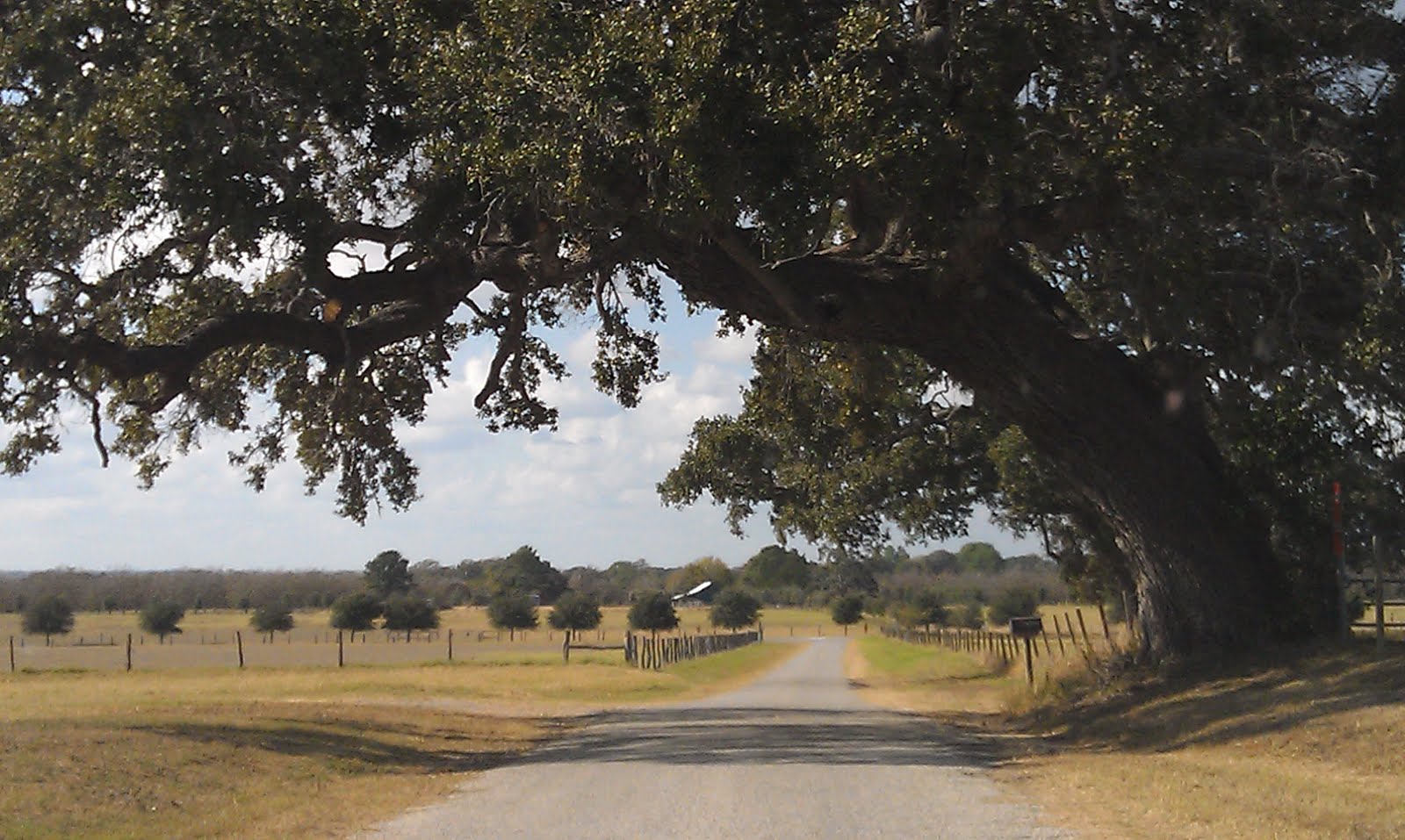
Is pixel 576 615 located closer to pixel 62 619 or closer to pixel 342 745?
pixel 62 619

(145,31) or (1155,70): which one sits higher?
(145,31)

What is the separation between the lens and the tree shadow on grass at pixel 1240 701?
48.2 feet

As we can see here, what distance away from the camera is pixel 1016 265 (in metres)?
18.8

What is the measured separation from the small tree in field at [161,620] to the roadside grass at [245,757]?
1900 inches

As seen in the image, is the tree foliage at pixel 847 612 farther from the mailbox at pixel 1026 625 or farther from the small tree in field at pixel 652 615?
the mailbox at pixel 1026 625

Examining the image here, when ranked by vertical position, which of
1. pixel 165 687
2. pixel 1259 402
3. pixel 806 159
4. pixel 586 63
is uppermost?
pixel 586 63

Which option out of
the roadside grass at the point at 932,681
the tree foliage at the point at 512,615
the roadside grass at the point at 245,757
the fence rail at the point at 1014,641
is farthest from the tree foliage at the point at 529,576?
the roadside grass at the point at 245,757

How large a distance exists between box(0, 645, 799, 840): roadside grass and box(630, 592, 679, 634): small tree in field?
52011 millimetres

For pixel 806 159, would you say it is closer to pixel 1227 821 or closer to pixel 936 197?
pixel 936 197

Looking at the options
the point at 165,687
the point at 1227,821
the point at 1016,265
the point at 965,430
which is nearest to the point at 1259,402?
the point at 1016,265

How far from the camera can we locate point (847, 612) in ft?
392

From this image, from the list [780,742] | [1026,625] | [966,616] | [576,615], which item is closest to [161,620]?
[576,615]

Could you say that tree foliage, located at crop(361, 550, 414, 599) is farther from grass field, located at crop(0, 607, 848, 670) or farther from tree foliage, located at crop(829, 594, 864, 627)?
tree foliage, located at crop(829, 594, 864, 627)

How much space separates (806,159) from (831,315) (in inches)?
148
